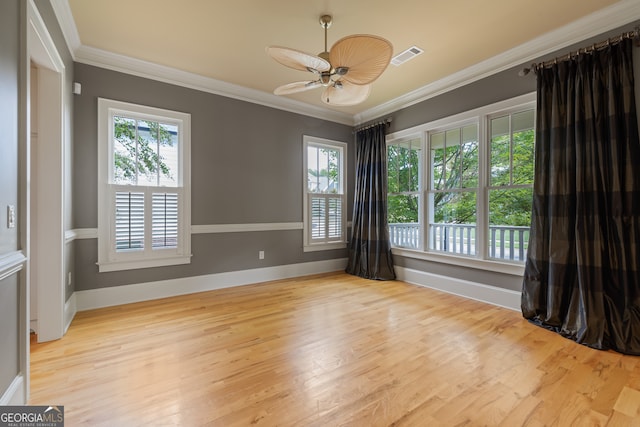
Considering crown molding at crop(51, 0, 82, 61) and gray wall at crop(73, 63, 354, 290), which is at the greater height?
crown molding at crop(51, 0, 82, 61)

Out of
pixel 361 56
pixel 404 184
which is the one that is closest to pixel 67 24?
pixel 361 56

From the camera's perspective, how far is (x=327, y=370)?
78.2 inches

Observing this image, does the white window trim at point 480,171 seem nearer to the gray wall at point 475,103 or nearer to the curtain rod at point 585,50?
the gray wall at point 475,103

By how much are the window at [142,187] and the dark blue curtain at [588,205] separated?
399 centimetres

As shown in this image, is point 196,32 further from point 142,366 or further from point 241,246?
point 142,366

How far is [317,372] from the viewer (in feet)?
6.43

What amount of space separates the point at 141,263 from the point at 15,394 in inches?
79.9

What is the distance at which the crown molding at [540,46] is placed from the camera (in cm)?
244

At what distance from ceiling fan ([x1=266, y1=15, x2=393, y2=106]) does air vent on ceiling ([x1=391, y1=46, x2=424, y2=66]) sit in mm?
858

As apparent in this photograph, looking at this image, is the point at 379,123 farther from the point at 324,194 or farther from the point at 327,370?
the point at 327,370

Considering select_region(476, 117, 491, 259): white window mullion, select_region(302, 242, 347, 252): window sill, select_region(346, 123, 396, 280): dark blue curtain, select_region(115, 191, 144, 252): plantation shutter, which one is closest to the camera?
select_region(115, 191, 144, 252): plantation shutter

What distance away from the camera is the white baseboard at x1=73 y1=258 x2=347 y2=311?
3.21 meters

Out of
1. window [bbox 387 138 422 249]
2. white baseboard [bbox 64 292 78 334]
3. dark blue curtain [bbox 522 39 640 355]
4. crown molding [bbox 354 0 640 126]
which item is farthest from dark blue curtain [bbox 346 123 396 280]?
white baseboard [bbox 64 292 78 334]

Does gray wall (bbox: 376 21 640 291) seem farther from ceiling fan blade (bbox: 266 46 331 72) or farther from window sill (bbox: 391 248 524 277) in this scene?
ceiling fan blade (bbox: 266 46 331 72)
